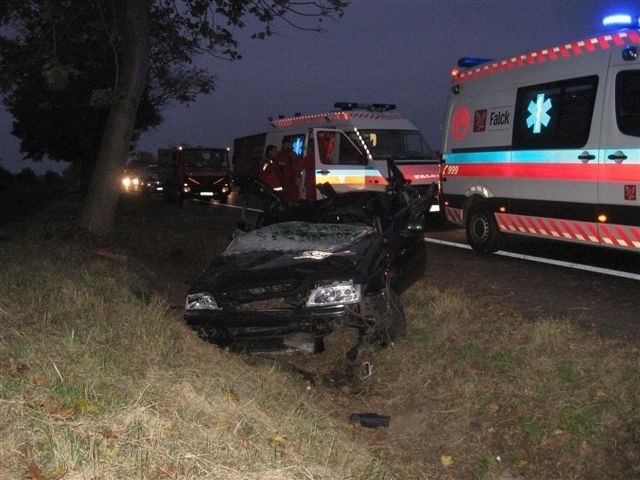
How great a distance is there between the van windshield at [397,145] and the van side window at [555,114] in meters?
4.70

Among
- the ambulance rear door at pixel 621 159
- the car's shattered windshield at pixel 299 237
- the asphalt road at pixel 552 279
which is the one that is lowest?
the asphalt road at pixel 552 279

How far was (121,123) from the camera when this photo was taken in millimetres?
11297

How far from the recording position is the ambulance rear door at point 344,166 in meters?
13.4

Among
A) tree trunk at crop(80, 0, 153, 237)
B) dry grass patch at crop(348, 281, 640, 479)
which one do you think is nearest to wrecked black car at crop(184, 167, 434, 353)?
dry grass patch at crop(348, 281, 640, 479)

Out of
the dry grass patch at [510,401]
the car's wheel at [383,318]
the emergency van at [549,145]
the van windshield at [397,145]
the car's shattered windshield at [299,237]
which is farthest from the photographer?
the van windshield at [397,145]

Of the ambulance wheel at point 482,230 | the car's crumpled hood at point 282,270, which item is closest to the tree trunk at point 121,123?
the car's crumpled hood at point 282,270

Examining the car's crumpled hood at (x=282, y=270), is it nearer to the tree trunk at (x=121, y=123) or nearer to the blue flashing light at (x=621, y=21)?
the blue flashing light at (x=621, y=21)

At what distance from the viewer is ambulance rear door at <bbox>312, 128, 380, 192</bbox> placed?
13430mm

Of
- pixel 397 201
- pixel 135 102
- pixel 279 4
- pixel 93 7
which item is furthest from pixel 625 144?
pixel 93 7

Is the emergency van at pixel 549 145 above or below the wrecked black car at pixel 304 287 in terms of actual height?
above

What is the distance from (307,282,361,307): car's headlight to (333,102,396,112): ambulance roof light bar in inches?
377

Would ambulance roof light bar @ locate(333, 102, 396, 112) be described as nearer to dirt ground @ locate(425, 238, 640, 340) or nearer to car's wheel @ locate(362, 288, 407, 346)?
dirt ground @ locate(425, 238, 640, 340)

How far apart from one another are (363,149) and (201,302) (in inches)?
330

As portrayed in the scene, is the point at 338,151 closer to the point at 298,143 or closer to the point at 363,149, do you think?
the point at 363,149
